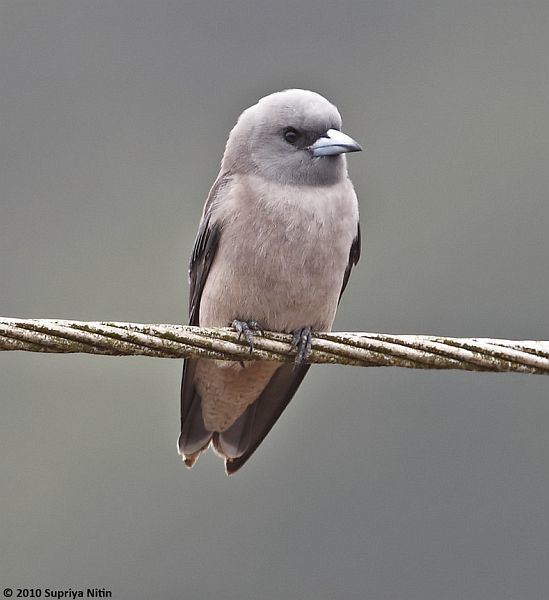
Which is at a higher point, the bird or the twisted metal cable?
the bird

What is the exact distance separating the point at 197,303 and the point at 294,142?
1221 mm

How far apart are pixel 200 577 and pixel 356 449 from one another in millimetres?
6608

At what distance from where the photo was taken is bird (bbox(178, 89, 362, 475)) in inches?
359

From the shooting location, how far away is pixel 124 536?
43.3m

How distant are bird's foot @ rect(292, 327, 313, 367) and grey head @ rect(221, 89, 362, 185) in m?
0.96

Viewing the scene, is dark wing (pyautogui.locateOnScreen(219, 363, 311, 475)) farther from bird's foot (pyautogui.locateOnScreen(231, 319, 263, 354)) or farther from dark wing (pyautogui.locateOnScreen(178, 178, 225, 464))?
bird's foot (pyautogui.locateOnScreen(231, 319, 263, 354))

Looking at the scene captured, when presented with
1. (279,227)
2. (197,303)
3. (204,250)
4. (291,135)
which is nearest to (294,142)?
(291,135)

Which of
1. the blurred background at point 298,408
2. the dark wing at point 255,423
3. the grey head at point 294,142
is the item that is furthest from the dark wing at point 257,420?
the blurred background at point 298,408

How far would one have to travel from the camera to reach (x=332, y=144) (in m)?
9.32

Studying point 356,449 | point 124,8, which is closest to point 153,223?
point 356,449

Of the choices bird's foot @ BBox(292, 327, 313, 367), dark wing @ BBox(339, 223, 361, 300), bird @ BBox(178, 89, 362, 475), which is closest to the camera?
bird's foot @ BBox(292, 327, 313, 367)

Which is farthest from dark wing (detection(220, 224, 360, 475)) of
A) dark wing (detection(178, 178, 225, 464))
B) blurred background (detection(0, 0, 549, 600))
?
blurred background (detection(0, 0, 549, 600))

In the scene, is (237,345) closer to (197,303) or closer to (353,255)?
(197,303)

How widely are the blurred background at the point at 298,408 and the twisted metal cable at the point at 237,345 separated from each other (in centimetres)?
2636
